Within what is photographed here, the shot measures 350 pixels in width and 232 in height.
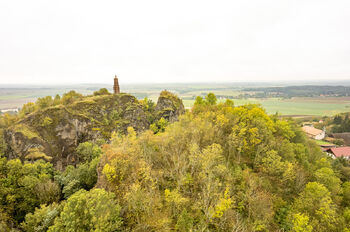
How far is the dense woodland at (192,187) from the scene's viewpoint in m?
17.4

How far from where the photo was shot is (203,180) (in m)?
20.1

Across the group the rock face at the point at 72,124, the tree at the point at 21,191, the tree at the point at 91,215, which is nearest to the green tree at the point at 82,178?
the tree at the point at 21,191

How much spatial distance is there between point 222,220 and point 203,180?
466 cm

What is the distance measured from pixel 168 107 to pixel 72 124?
116 feet

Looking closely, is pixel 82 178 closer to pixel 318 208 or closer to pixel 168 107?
pixel 168 107

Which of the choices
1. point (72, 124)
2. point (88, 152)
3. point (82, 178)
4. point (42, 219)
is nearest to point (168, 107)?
point (88, 152)

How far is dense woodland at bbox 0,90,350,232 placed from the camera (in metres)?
17.4

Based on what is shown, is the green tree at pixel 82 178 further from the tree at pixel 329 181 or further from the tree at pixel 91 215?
the tree at pixel 329 181

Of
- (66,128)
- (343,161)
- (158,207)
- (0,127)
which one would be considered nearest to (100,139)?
(66,128)

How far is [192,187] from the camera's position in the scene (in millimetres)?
21609

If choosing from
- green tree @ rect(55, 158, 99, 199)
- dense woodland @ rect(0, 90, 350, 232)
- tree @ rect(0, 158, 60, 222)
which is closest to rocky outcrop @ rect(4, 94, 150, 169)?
dense woodland @ rect(0, 90, 350, 232)

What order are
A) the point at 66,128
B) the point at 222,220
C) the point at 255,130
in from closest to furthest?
the point at 222,220 → the point at 255,130 → the point at 66,128

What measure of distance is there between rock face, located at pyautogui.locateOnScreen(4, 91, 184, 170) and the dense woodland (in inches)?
294

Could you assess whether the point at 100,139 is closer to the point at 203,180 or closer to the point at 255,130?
the point at 203,180
